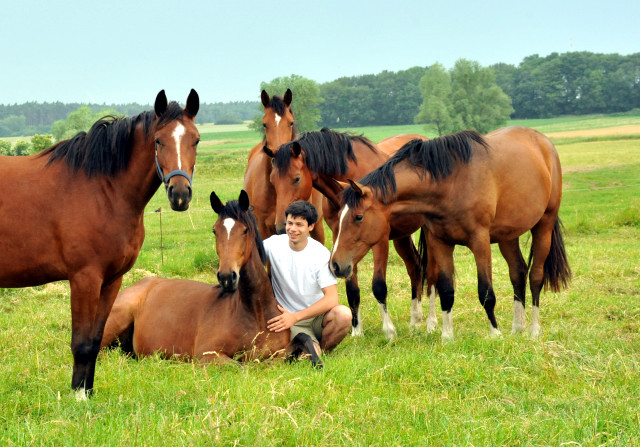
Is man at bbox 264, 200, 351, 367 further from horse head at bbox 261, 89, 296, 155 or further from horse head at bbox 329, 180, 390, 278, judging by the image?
horse head at bbox 261, 89, 296, 155

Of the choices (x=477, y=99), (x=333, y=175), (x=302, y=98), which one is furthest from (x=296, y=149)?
(x=477, y=99)

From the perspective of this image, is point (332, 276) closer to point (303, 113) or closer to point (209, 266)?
point (209, 266)

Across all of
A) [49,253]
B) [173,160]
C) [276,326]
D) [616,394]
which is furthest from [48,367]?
[616,394]

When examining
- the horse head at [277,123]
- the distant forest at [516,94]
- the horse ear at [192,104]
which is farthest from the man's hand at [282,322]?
the distant forest at [516,94]

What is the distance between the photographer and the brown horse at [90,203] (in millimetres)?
4105

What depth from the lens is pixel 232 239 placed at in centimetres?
465

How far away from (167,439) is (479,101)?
Answer: 68475 mm

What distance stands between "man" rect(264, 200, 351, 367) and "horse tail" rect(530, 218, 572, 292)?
296cm

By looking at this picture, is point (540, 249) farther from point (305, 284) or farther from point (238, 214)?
point (238, 214)

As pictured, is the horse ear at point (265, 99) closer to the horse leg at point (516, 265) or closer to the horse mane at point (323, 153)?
the horse mane at point (323, 153)

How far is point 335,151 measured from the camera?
6.54m

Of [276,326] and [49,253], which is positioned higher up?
[49,253]

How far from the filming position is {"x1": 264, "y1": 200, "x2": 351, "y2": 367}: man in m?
5.08

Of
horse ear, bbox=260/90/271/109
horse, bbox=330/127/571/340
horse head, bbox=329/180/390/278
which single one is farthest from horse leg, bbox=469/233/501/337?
horse ear, bbox=260/90/271/109
